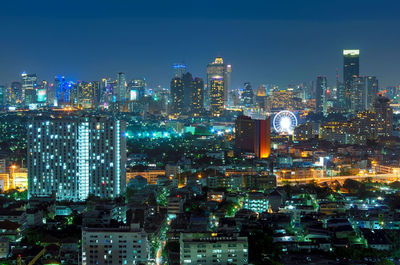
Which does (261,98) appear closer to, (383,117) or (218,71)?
(218,71)

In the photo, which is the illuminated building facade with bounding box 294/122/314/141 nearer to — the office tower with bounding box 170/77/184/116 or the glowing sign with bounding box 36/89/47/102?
the office tower with bounding box 170/77/184/116

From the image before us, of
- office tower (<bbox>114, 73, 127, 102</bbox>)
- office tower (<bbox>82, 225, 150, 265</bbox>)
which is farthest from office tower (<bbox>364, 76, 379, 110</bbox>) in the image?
office tower (<bbox>82, 225, 150, 265</bbox>)

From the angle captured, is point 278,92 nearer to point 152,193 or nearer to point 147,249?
point 152,193

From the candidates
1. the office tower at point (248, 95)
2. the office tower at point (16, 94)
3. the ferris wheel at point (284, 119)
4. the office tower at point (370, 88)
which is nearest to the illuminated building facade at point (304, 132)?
the ferris wheel at point (284, 119)

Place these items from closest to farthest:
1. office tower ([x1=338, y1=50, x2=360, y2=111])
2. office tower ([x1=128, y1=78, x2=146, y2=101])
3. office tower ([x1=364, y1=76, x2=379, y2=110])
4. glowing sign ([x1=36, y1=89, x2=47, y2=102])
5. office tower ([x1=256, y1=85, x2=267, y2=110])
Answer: glowing sign ([x1=36, y1=89, x2=47, y2=102]), office tower ([x1=364, y1=76, x2=379, y2=110]), office tower ([x1=338, y1=50, x2=360, y2=111]), office tower ([x1=128, y1=78, x2=146, y2=101]), office tower ([x1=256, y1=85, x2=267, y2=110])

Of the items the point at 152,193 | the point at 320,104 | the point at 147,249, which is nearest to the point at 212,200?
the point at 152,193

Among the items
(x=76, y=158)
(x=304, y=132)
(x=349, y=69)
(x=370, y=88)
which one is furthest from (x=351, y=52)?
(x=76, y=158)
